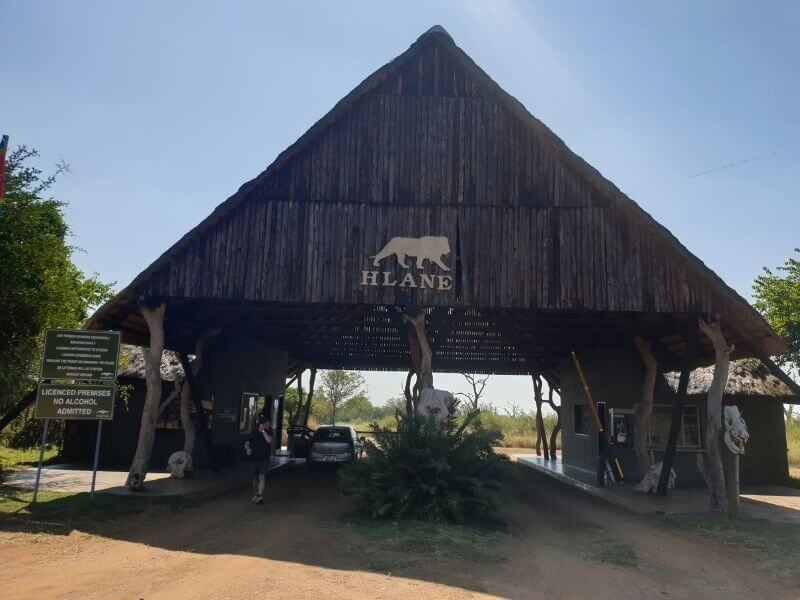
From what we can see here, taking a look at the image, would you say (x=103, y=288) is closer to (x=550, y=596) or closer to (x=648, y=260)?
(x=648, y=260)

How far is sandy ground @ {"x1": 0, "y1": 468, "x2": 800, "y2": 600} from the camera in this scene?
255 inches

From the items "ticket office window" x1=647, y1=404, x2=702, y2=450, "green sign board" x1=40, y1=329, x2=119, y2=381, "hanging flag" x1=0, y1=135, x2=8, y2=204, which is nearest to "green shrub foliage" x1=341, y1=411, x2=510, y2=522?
"green sign board" x1=40, y1=329, x2=119, y2=381

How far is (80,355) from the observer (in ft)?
39.8

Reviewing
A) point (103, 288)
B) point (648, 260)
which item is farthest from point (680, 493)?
point (103, 288)

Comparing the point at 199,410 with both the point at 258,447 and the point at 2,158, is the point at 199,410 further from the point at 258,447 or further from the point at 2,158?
the point at 2,158

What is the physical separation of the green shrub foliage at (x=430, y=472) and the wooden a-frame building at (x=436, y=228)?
10.2ft

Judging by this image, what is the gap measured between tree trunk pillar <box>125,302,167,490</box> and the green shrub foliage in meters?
4.97

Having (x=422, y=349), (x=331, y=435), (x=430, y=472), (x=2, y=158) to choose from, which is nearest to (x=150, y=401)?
(x=2, y=158)

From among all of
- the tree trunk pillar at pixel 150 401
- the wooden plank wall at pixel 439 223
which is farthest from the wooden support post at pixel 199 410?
the wooden plank wall at pixel 439 223

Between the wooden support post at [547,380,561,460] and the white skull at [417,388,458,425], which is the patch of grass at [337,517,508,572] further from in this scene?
the wooden support post at [547,380,561,460]

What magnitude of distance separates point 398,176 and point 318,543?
8293mm

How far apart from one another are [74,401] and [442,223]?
853cm

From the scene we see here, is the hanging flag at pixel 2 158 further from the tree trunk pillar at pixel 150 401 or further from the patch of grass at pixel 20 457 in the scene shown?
the patch of grass at pixel 20 457

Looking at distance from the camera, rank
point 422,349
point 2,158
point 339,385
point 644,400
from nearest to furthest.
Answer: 1. point 2,158
2. point 422,349
3. point 644,400
4. point 339,385
